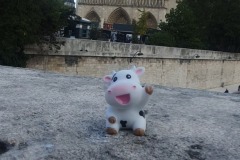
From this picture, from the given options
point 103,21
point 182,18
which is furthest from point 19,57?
point 103,21

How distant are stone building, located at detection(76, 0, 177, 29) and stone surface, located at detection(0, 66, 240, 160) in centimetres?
4321

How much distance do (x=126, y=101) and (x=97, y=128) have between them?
56 cm

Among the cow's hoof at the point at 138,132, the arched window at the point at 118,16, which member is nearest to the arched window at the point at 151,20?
the arched window at the point at 118,16

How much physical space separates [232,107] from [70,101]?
7.04 feet

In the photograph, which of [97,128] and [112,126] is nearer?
[112,126]

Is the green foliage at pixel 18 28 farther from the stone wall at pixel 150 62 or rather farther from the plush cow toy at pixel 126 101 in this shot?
the plush cow toy at pixel 126 101

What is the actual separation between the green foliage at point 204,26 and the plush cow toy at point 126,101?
854 inches

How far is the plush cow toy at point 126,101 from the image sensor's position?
11.4 ft

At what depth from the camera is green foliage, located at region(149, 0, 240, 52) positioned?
2755 cm

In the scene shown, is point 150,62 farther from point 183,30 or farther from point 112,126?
point 112,126

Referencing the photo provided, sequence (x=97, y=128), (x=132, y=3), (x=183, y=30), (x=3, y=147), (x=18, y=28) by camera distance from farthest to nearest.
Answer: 1. (x=132, y=3)
2. (x=183, y=30)
3. (x=18, y=28)
4. (x=97, y=128)
5. (x=3, y=147)

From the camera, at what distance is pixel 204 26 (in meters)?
32.6

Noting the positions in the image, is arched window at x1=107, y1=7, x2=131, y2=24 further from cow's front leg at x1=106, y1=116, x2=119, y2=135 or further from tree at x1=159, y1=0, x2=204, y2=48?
cow's front leg at x1=106, y1=116, x2=119, y2=135

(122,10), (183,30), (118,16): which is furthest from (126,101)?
(118,16)
